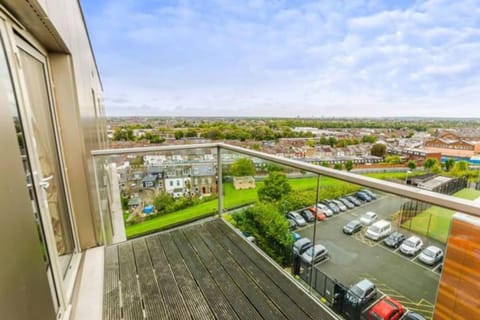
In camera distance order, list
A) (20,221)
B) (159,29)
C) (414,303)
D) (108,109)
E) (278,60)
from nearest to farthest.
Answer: (20,221), (414,303), (159,29), (108,109), (278,60)

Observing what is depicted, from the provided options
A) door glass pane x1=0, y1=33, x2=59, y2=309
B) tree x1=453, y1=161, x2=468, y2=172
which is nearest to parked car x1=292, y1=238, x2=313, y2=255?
door glass pane x1=0, y1=33, x2=59, y2=309

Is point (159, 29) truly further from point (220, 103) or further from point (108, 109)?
point (220, 103)

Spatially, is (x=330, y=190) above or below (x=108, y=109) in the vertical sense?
below

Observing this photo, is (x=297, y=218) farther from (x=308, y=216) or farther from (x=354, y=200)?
(x=354, y=200)

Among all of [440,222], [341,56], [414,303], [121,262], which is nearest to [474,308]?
[414,303]

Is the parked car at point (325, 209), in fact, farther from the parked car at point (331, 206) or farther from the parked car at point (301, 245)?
the parked car at point (301, 245)

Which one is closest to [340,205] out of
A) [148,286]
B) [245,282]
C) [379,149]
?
[245,282]

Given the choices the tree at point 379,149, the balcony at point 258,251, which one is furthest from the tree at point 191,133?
the tree at point 379,149
